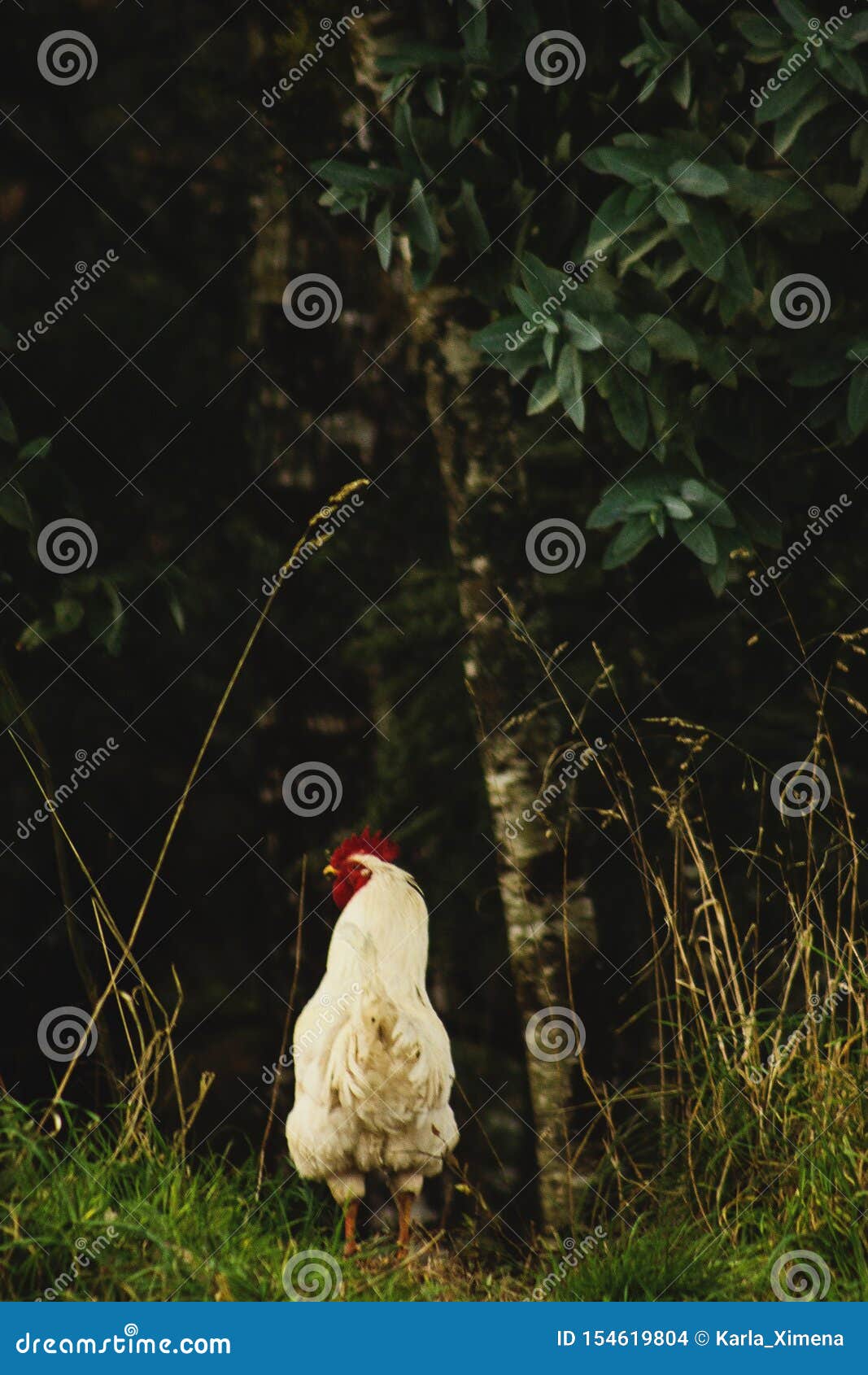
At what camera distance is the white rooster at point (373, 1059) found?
310cm

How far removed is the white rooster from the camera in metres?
3.10

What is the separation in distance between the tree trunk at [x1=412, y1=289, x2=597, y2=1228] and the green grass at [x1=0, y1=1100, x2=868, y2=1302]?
0.43m

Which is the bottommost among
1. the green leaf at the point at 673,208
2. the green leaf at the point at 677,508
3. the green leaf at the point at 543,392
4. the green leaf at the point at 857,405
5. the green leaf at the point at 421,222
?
the green leaf at the point at 543,392

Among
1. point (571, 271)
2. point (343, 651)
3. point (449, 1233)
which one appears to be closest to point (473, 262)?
point (571, 271)

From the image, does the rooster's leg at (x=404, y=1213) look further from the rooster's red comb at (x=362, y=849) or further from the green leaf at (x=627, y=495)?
the green leaf at (x=627, y=495)

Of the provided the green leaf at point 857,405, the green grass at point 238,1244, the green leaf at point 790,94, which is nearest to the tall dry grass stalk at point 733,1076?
the green grass at point 238,1244

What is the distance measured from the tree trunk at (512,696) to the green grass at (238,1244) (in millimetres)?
428

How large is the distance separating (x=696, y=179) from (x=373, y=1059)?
6.36ft

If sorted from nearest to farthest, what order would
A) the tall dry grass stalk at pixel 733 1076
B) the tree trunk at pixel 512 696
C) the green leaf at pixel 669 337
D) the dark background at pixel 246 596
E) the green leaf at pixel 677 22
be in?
the green leaf at pixel 677 22, the green leaf at pixel 669 337, the tall dry grass stalk at pixel 733 1076, the tree trunk at pixel 512 696, the dark background at pixel 246 596

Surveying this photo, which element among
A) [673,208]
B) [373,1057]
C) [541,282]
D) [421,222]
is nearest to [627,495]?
[541,282]

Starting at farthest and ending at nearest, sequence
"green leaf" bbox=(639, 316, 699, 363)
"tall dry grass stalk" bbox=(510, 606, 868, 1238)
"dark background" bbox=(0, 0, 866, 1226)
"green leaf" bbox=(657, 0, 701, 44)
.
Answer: "dark background" bbox=(0, 0, 866, 1226)
"tall dry grass stalk" bbox=(510, 606, 868, 1238)
"green leaf" bbox=(639, 316, 699, 363)
"green leaf" bbox=(657, 0, 701, 44)

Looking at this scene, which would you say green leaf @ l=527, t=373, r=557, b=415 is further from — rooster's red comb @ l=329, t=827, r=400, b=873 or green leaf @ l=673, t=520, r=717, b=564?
rooster's red comb @ l=329, t=827, r=400, b=873

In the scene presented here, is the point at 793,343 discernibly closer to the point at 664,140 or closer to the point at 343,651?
the point at 664,140

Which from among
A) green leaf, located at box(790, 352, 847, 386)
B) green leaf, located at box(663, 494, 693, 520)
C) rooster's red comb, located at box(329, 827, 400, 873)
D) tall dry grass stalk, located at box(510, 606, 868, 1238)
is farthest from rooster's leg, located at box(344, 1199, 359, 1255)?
green leaf, located at box(790, 352, 847, 386)
